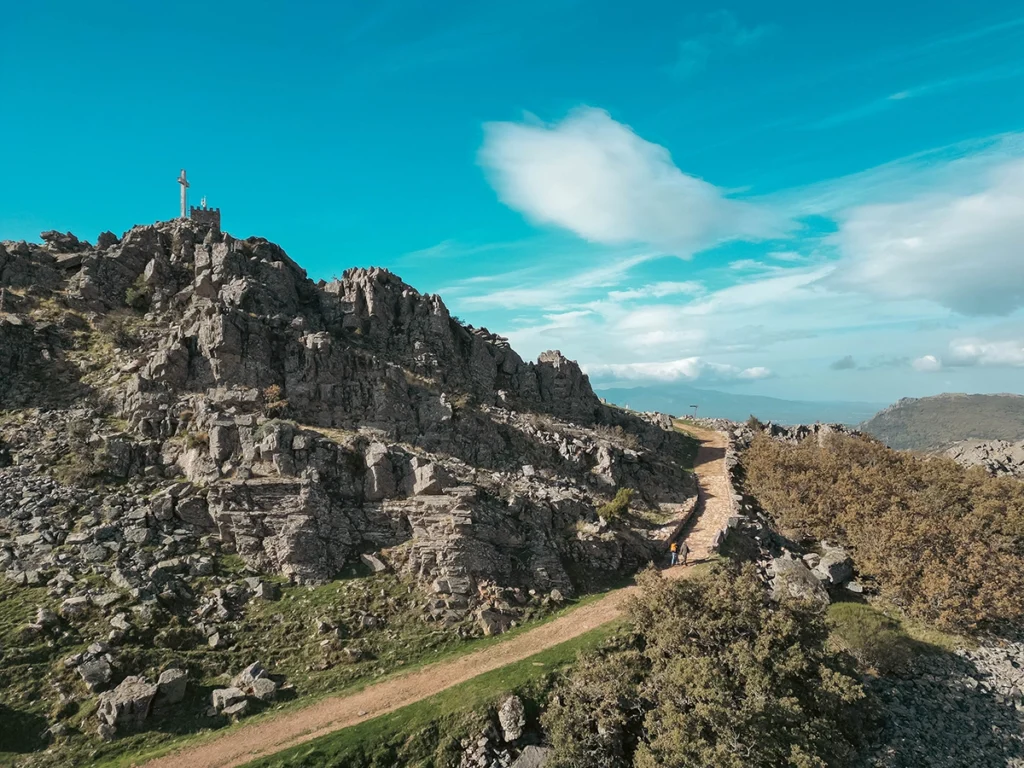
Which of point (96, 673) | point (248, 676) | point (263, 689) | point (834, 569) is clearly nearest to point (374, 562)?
point (248, 676)

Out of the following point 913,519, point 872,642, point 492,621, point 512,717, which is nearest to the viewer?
point 512,717

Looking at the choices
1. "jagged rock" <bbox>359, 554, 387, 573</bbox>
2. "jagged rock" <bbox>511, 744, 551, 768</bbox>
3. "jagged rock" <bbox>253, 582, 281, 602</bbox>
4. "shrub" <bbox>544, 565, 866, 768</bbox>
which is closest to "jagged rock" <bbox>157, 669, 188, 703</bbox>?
"jagged rock" <bbox>253, 582, 281, 602</bbox>

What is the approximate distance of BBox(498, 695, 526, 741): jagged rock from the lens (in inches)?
951

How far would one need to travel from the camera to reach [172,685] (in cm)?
2392

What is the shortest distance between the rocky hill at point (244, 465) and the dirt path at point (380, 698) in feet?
6.10

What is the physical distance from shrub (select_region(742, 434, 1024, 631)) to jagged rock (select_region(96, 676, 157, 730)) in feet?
147

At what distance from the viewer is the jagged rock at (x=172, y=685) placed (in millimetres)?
23719

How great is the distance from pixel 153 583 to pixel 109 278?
37.6 m

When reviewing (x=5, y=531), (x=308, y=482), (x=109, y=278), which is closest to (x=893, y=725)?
(x=308, y=482)

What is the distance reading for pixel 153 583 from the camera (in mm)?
28859

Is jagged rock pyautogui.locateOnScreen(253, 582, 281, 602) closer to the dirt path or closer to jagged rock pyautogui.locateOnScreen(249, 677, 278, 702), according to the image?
jagged rock pyautogui.locateOnScreen(249, 677, 278, 702)

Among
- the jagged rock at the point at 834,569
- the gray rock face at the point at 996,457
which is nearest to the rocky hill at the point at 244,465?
the jagged rock at the point at 834,569

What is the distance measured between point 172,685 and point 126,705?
5.62 ft

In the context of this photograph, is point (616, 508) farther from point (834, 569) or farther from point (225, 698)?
point (225, 698)
